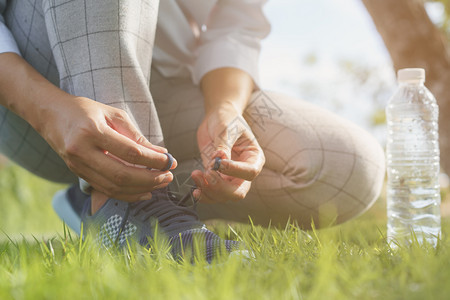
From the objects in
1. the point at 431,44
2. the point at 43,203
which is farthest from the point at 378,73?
the point at 43,203

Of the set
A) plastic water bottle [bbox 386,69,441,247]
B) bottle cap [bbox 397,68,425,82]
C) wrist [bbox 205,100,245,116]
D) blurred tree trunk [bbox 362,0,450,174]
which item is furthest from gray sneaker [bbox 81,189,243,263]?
blurred tree trunk [bbox 362,0,450,174]

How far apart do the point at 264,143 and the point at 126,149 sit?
2.77ft

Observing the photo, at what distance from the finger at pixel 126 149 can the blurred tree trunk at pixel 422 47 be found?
4.26 metres

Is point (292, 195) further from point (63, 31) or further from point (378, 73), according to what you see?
point (378, 73)

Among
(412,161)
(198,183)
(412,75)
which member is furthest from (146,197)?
(412,161)

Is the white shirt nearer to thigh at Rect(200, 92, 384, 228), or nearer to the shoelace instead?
thigh at Rect(200, 92, 384, 228)

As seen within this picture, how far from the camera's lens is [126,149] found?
1.08 m

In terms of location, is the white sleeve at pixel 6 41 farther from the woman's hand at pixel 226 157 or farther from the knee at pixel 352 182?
the knee at pixel 352 182

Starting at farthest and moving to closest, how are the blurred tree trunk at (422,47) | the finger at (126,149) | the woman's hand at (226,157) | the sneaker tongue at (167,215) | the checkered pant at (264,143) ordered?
the blurred tree trunk at (422,47) < the checkered pant at (264,143) < the woman's hand at (226,157) < the sneaker tongue at (167,215) < the finger at (126,149)

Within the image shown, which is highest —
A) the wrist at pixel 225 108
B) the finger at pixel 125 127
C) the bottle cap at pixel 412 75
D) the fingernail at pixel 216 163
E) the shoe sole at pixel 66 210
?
the bottle cap at pixel 412 75

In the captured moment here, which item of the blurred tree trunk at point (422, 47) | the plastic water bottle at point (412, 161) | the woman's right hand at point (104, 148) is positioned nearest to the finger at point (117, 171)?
the woman's right hand at point (104, 148)

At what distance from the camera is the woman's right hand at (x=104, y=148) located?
1.09 m

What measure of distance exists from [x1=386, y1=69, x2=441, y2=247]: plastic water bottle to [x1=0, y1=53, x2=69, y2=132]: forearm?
154 centimetres

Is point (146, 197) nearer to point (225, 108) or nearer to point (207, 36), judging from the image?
point (225, 108)
